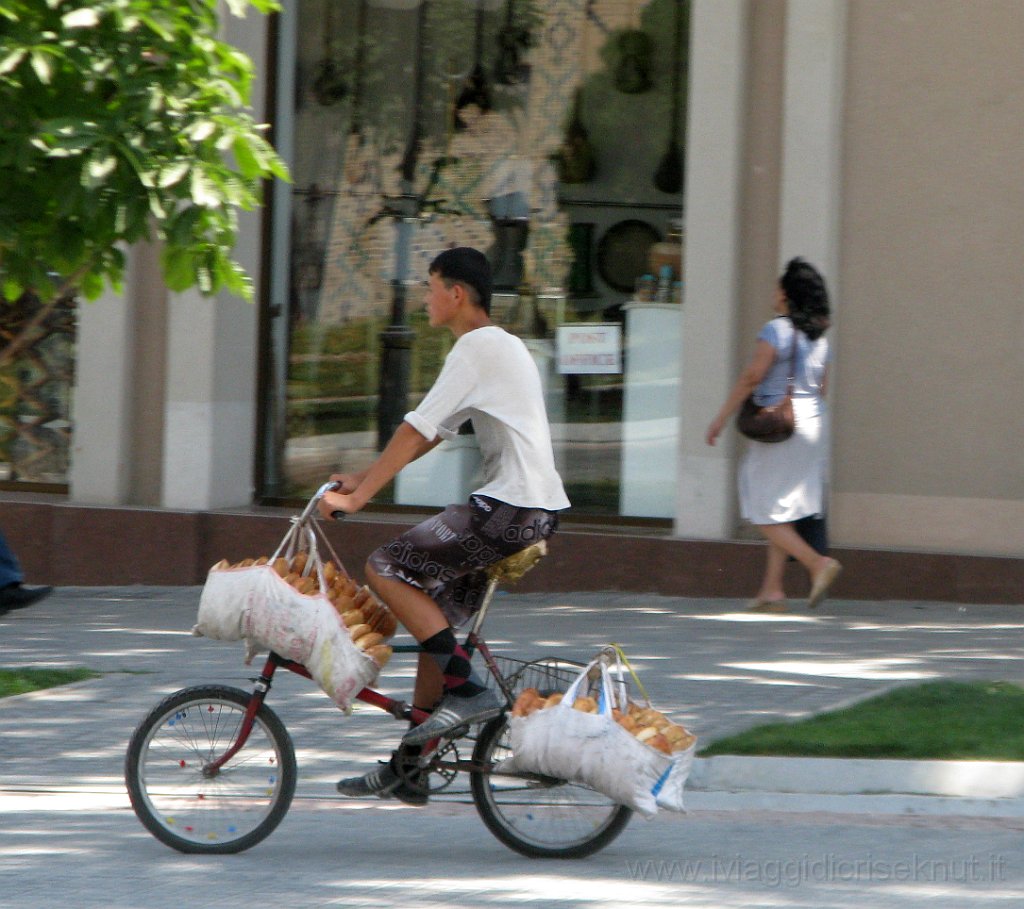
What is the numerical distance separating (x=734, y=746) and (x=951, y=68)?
17.6ft

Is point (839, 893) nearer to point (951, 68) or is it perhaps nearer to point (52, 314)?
point (951, 68)

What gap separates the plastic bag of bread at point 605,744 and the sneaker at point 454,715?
0.19 m

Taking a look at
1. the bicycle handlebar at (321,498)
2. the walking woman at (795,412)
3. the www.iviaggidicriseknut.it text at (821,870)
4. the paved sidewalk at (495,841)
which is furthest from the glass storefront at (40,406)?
the www.iviaggidicriseknut.it text at (821,870)

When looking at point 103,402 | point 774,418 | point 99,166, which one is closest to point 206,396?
point 103,402

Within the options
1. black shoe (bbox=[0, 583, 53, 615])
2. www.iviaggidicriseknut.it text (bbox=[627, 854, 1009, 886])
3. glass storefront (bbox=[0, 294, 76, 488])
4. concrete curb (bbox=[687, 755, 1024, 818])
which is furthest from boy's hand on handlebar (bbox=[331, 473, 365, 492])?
glass storefront (bbox=[0, 294, 76, 488])

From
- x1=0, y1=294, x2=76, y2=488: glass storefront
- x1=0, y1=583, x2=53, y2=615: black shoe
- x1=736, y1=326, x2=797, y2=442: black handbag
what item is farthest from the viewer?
x1=0, y1=294, x2=76, y2=488: glass storefront

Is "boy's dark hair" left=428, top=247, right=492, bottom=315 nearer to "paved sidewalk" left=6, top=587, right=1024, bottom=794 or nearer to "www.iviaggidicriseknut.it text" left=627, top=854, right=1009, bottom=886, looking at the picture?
"paved sidewalk" left=6, top=587, right=1024, bottom=794

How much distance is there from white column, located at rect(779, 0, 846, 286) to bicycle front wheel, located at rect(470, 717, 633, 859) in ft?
18.5

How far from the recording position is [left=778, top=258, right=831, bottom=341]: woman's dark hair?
952 centimetres

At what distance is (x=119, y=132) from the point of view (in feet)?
22.2

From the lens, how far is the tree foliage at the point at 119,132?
22.0ft

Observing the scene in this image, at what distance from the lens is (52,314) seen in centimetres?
1228

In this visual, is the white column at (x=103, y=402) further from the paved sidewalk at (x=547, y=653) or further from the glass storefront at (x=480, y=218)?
the glass storefront at (x=480, y=218)

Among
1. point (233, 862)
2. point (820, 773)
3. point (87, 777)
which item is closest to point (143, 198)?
point (87, 777)
